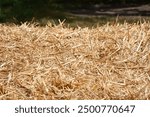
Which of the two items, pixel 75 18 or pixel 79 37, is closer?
pixel 79 37

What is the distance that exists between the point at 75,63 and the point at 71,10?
9.73 metres

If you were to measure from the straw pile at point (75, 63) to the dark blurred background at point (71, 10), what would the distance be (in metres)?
6.19

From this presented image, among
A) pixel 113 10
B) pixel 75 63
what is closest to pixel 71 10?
pixel 113 10

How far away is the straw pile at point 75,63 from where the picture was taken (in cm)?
467

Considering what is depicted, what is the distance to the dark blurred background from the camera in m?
13.2

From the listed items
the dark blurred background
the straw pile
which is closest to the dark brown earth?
the dark blurred background

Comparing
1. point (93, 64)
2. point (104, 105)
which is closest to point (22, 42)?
point (93, 64)

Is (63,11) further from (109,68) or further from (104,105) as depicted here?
(104,105)

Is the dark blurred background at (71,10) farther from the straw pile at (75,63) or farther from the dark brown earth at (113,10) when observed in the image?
the straw pile at (75,63)

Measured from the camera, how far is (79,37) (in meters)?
6.39

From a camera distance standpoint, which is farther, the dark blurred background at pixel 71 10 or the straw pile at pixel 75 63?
the dark blurred background at pixel 71 10

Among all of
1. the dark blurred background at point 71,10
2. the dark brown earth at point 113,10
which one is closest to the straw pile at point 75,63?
the dark blurred background at point 71,10

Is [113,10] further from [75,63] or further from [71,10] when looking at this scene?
[75,63]

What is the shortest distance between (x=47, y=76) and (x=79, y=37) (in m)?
1.53
